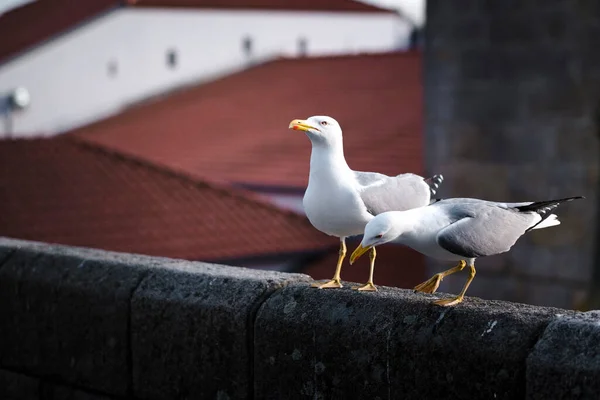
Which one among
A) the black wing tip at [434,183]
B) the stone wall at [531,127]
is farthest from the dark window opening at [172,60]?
the black wing tip at [434,183]

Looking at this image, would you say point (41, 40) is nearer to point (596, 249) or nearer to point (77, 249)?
point (596, 249)

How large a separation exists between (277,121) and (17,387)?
17520 millimetres

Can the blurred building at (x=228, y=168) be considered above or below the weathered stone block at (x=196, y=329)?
below

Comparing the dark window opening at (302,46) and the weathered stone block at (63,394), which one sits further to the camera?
the dark window opening at (302,46)

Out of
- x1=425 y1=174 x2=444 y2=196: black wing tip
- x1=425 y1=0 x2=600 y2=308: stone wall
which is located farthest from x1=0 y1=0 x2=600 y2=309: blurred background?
x1=425 y1=174 x2=444 y2=196: black wing tip

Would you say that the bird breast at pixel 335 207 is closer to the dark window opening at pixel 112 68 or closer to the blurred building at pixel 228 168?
the blurred building at pixel 228 168

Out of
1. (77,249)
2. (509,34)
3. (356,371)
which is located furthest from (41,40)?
(356,371)

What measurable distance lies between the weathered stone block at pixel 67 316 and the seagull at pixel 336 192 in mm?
1357

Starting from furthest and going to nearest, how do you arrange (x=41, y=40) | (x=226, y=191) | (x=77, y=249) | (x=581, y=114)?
1. (x=41, y=40)
2. (x=226, y=191)
3. (x=581, y=114)
4. (x=77, y=249)

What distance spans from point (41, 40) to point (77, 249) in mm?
22267

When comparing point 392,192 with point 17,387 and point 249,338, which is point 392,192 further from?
point 17,387

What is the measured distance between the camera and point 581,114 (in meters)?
9.99

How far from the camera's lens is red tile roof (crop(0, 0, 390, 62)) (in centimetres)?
2611

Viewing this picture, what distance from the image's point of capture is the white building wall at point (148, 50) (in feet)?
85.6
